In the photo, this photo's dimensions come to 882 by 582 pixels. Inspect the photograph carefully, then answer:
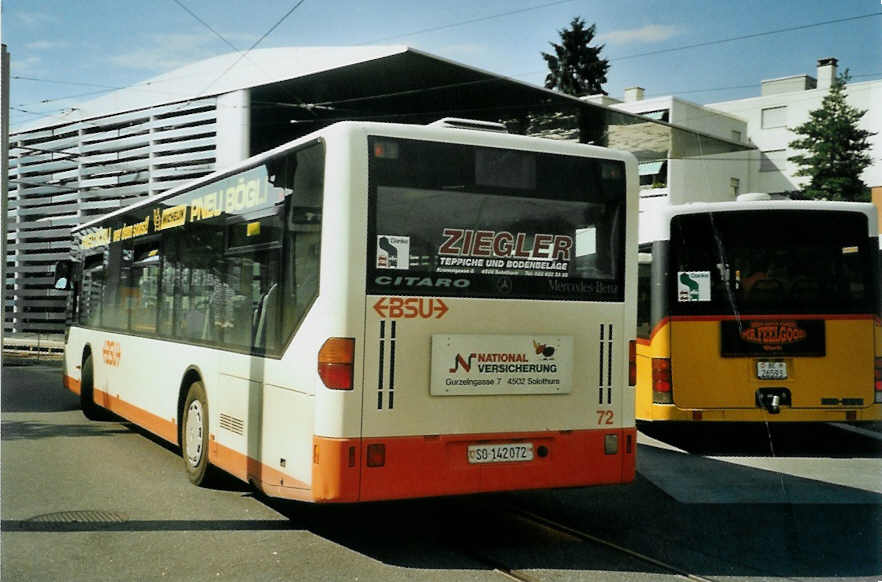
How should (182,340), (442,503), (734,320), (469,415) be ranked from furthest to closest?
1. (734,320)
2. (182,340)
3. (442,503)
4. (469,415)

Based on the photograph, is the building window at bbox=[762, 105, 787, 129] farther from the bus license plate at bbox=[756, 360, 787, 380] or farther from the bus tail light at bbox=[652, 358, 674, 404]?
the bus tail light at bbox=[652, 358, 674, 404]

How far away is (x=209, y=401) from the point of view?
819cm

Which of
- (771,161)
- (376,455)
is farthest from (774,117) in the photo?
(376,455)

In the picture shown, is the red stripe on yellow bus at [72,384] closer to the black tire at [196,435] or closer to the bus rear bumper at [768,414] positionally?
the black tire at [196,435]

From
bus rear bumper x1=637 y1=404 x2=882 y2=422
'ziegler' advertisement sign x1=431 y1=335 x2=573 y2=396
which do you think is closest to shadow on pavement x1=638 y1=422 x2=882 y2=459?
bus rear bumper x1=637 y1=404 x2=882 y2=422

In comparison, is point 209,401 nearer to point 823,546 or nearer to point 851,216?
point 823,546

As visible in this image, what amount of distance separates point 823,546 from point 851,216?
17.8ft

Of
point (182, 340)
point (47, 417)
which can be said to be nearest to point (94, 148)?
point (47, 417)

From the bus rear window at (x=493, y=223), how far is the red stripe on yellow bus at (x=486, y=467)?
3.21 feet

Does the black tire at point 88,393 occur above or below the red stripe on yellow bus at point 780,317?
below

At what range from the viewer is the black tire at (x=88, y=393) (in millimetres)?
13219

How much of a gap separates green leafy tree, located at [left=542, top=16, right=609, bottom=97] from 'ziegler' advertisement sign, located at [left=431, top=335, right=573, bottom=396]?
54172 millimetres

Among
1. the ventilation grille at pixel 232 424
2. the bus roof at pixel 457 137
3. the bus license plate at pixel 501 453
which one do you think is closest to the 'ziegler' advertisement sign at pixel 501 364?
the bus license plate at pixel 501 453

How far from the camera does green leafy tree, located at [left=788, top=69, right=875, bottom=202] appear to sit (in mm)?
47375
